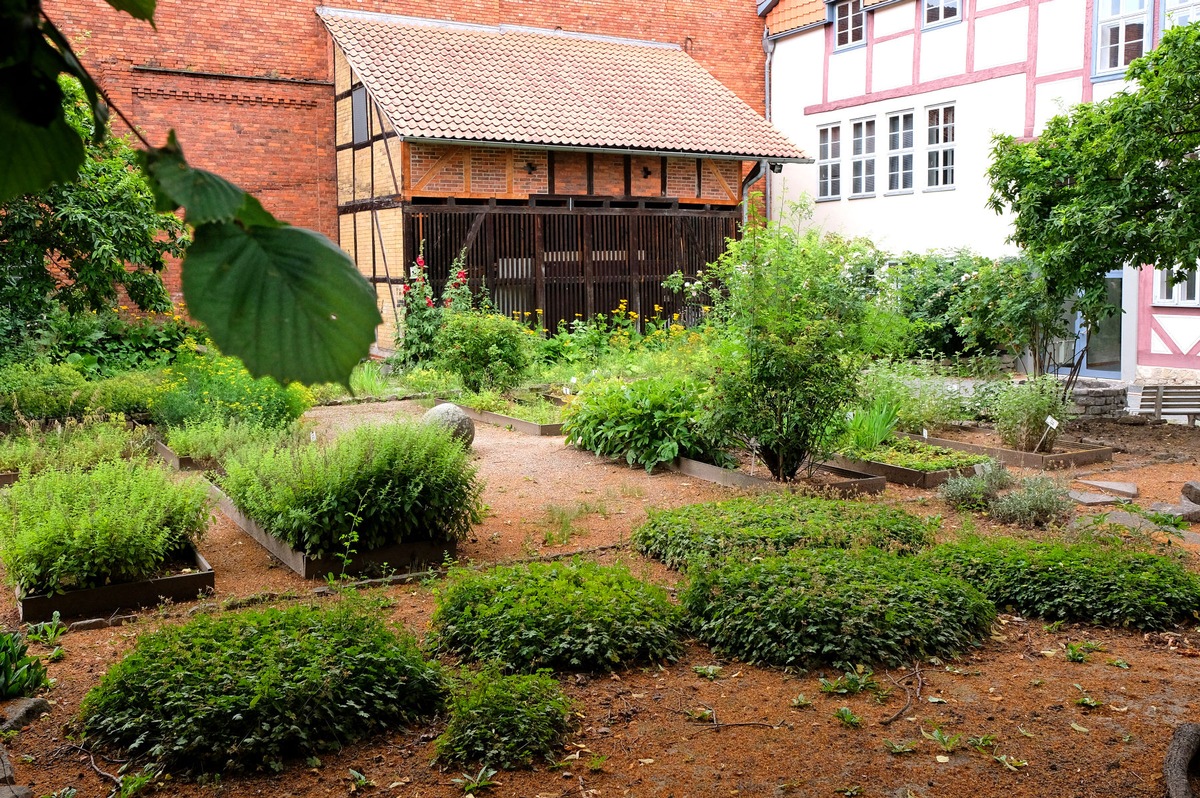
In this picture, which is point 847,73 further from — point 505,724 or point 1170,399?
point 505,724

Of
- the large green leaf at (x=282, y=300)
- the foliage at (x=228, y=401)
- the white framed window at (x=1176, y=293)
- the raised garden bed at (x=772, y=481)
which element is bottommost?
the raised garden bed at (x=772, y=481)

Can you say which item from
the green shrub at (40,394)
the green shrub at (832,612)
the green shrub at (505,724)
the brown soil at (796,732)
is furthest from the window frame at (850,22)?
the green shrub at (505,724)

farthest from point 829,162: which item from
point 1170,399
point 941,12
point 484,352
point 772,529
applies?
point 772,529

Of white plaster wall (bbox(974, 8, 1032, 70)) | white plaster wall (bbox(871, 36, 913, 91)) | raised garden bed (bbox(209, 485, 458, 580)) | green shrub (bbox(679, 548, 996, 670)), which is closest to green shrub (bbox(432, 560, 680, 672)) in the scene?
green shrub (bbox(679, 548, 996, 670))

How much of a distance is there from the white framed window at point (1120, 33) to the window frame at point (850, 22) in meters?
5.41

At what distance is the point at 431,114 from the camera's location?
1780 centimetres

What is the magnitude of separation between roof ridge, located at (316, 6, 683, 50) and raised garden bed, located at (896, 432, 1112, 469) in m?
14.6

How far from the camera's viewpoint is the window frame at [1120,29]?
1597 centimetres

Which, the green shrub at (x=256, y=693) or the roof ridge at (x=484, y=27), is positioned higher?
the roof ridge at (x=484, y=27)

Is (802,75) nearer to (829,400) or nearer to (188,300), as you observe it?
(829,400)

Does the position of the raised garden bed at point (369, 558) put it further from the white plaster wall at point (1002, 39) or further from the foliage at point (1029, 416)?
the white plaster wall at point (1002, 39)

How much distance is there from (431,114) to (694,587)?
13643 mm

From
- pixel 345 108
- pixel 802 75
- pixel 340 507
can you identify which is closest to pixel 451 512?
pixel 340 507

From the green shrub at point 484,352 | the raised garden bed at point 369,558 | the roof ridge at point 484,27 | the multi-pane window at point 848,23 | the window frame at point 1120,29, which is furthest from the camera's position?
the multi-pane window at point 848,23
